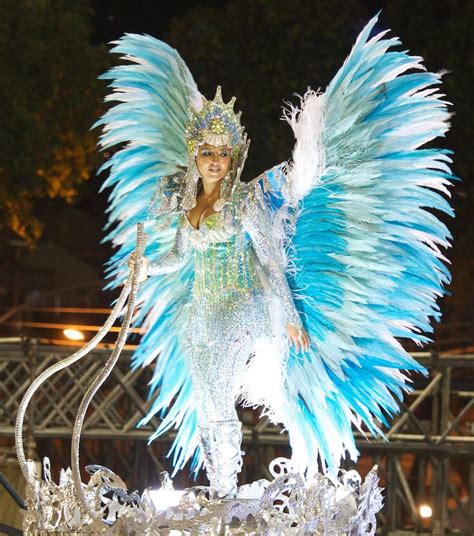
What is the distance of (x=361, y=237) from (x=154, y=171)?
1.12 meters

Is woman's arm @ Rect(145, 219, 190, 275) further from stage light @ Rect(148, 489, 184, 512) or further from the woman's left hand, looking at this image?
stage light @ Rect(148, 489, 184, 512)

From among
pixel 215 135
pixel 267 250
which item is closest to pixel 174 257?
pixel 267 250

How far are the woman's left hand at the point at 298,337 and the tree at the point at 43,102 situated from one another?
7.21 meters

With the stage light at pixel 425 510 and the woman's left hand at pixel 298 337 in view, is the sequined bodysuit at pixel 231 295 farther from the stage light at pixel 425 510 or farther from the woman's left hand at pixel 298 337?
the stage light at pixel 425 510

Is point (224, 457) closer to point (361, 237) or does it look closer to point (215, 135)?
point (361, 237)

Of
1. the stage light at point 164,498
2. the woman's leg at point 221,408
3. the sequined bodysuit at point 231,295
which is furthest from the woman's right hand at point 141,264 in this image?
the stage light at point 164,498

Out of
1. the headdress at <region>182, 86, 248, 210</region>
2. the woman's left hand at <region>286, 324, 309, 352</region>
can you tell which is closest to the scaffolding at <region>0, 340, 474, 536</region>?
the woman's left hand at <region>286, 324, 309, 352</region>

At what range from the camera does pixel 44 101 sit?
506 inches

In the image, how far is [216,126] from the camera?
5.73m

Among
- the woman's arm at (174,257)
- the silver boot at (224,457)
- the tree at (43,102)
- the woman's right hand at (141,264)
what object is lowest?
the silver boot at (224,457)

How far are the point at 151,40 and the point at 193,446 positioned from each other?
1.94 metres

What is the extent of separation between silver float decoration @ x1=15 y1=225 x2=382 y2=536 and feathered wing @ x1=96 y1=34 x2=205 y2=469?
55cm

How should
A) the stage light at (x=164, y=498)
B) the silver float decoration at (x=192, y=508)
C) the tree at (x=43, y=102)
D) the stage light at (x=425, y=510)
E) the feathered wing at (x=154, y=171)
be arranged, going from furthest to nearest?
1. the tree at (x=43, y=102)
2. the stage light at (x=425, y=510)
3. the feathered wing at (x=154, y=171)
4. the stage light at (x=164, y=498)
5. the silver float decoration at (x=192, y=508)

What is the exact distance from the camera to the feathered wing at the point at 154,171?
6.04m
